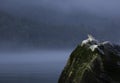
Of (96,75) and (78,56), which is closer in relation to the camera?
(96,75)

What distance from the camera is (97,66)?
1298 centimetres

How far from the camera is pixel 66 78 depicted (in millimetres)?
13586


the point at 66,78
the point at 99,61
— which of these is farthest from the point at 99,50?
the point at 66,78

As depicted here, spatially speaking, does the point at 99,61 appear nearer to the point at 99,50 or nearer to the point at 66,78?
the point at 99,50

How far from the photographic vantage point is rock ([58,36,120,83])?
42.3ft

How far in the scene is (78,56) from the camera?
13.7m

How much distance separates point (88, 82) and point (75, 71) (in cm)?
64

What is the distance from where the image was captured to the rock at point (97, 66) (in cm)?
1288

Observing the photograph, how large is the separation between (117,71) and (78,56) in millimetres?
1258

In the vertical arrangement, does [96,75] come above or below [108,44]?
below

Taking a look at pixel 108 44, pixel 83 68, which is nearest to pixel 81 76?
pixel 83 68

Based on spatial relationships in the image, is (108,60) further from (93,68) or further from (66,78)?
(66,78)

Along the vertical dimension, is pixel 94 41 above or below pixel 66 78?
above

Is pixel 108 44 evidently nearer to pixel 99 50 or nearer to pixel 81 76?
pixel 99 50
